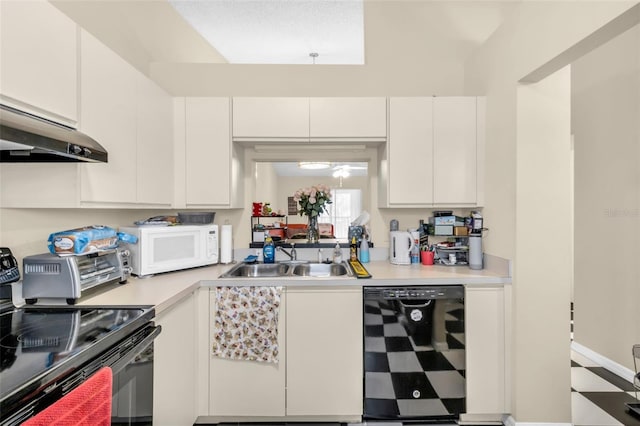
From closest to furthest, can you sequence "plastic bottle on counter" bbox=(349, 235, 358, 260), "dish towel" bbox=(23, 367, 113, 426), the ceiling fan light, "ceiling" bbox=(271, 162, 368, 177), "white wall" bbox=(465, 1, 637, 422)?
"dish towel" bbox=(23, 367, 113, 426)
"white wall" bbox=(465, 1, 637, 422)
"plastic bottle on counter" bbox=(349, 235, 358, 260)
the ceiling fan light
"ceiling" bbox=(271, 162, 368, 177)

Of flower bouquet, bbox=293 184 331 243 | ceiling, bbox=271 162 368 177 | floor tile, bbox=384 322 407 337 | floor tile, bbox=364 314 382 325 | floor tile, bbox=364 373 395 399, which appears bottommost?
floor tile, bbox=364 373 395 399

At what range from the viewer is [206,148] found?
220 centimetres

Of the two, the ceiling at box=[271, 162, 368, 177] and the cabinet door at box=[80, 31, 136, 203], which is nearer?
the cabinet door at box=[80, 31, 136, 203]

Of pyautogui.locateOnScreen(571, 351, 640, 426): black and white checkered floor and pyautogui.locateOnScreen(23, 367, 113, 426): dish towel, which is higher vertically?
pyautogui.locateOnScreen(23, 367, 113, 426): dish towel

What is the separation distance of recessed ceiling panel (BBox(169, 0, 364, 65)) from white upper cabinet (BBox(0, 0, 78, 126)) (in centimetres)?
110

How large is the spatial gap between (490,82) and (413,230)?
3.88ft

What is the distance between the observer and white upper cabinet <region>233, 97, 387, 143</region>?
2188mm

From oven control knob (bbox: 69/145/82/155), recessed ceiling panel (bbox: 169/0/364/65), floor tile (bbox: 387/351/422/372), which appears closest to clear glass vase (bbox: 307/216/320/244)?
floor tile (bbox: 387/351/422/372)

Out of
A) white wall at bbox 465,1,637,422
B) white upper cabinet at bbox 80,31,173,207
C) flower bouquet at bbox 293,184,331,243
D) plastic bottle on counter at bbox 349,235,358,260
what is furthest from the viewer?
flower bouquet at bbox 293,184,331,243

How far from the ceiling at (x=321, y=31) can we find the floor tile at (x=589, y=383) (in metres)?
2.48

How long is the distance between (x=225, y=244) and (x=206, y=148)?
2.41ft

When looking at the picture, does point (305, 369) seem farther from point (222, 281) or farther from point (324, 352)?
point (222, 281)

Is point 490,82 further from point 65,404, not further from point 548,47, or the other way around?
point 65,404

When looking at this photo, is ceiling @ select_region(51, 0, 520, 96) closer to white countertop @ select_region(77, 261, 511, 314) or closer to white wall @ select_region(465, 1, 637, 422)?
white wall @ select_region(465, 1, 637, 422)
